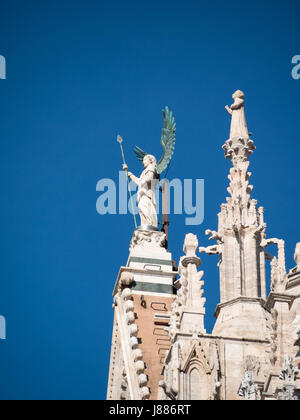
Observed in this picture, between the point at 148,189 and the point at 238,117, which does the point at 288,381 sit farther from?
the point at 148,189

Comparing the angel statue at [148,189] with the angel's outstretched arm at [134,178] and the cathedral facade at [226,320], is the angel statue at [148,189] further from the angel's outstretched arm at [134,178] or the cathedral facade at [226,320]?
the cathedral facade at [226,320]

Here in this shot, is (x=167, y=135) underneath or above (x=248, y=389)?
above

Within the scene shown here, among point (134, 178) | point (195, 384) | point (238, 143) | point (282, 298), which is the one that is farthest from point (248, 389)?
point (134, 178)

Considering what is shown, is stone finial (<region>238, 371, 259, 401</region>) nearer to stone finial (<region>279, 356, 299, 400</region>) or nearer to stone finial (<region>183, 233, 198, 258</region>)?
stone finial (<region>279, 356, 299, 400</region>)

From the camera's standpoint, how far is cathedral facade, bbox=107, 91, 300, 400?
1689 inches

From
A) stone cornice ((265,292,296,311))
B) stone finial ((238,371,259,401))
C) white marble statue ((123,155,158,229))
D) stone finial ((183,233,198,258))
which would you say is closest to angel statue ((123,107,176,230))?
white marble statue ((123,155,158,229))

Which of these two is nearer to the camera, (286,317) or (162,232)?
(286,317)

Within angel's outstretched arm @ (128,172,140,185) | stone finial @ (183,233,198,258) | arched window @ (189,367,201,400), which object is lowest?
arched window @ (189,367,201,400)

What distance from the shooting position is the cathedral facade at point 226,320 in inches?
1689

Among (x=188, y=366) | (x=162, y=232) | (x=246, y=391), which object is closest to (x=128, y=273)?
(x=162, y=232)

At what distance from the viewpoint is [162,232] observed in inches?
2473

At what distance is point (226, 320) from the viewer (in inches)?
1875
